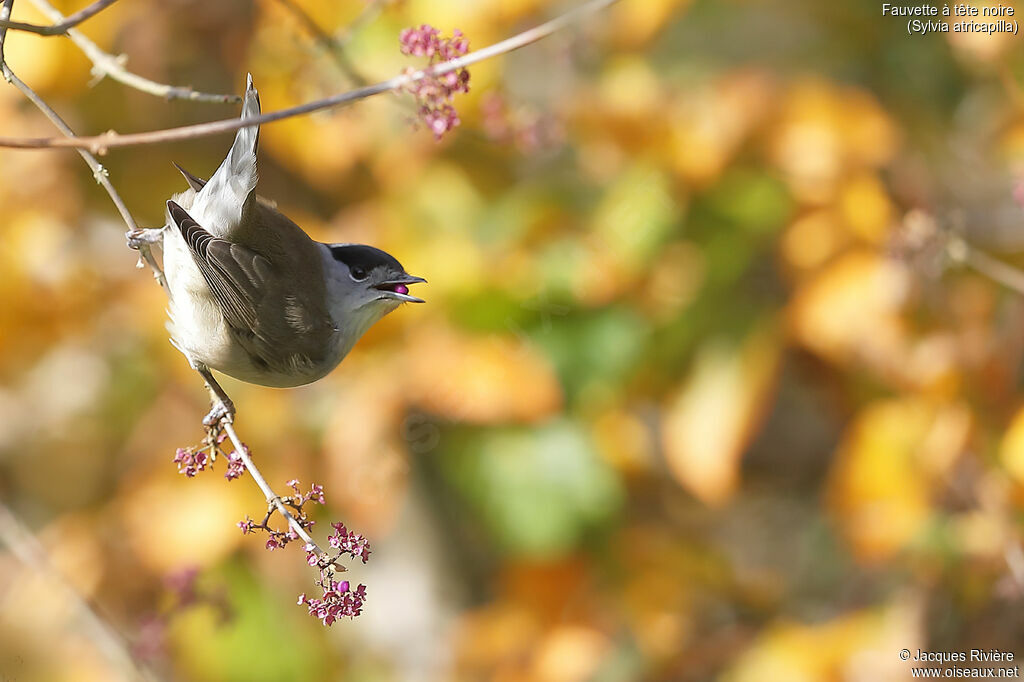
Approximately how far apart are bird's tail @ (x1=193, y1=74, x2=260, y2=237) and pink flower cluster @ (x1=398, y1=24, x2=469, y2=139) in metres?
0.46

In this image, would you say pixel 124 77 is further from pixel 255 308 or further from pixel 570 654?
pixel 570 654

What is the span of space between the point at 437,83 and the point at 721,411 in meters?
1.63

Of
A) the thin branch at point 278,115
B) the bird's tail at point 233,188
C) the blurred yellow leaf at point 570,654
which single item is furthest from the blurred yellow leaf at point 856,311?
→ the thin branch at point 278,115

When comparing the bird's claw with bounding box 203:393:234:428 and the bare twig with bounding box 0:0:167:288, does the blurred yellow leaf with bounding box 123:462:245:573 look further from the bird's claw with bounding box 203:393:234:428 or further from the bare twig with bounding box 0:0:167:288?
the bare twig with bounding box 0:0:167:288

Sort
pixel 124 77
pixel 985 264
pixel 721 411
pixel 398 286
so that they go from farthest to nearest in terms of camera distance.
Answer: pixel 721 411 → pixel 985 264 → pixel 398 286 → pixel 124 77

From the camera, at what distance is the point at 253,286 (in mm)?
1663

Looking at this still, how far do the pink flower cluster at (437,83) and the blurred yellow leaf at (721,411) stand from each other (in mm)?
1554

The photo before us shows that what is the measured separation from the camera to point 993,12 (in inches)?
102

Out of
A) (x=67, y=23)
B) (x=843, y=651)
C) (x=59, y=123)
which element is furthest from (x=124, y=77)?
(x=843, y=651)

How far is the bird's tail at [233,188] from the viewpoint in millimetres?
1606

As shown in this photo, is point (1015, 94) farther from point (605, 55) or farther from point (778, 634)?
point (778, 634)

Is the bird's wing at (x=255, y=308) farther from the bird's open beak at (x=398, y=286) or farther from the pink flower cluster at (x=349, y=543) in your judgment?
the pink flower cluster at (x=349, y=543)

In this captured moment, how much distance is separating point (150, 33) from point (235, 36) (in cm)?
Result: 25

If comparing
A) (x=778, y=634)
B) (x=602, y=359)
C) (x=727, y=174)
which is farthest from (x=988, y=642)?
(x=727, y=174)
